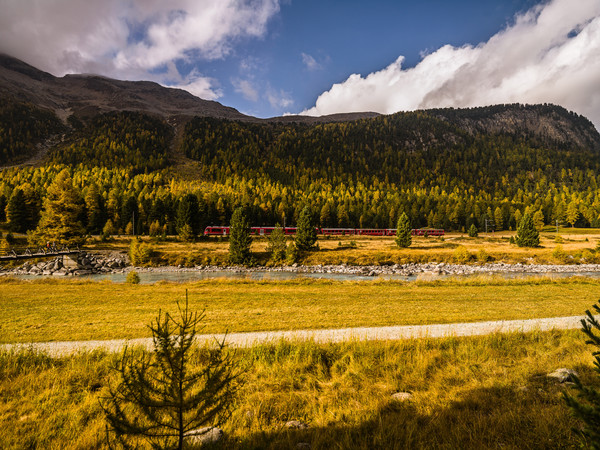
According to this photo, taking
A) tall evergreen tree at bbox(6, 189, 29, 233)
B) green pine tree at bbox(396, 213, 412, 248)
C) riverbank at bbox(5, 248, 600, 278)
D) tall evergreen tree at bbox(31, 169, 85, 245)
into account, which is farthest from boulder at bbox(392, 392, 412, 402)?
tall evergreen tree at bbox(6, 189, 29, 233)

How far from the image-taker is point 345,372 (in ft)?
24.1

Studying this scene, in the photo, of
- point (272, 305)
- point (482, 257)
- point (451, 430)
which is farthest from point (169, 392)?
point (482, 257)

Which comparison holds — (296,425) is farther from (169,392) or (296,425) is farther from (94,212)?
(94,212)

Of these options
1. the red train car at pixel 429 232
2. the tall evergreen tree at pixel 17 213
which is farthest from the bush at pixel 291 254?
the tall evergreen tree at pixel 17 213

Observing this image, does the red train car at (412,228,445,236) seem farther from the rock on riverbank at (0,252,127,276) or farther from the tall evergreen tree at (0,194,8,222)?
the tall evergreen tree at (0,194,8,222)

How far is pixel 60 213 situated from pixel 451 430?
55.7 metres

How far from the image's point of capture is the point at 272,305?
16469 millimetres

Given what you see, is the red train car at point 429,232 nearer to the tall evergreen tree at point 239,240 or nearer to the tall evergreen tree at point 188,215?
the tall evergreen tree at point 188,215

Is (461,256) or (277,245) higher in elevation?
(277,245)

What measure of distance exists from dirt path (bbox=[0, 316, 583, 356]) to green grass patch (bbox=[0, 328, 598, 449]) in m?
0.86

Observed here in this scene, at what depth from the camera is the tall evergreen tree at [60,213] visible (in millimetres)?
43500

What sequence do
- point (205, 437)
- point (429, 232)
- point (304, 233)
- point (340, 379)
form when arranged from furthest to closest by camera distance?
point (429, 232)
point (304, 233)
point (340, 379)
point (205, 437)

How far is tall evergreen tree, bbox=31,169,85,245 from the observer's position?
4350 centimetres

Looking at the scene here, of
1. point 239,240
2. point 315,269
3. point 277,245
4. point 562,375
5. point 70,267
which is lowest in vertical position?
point 315,269
